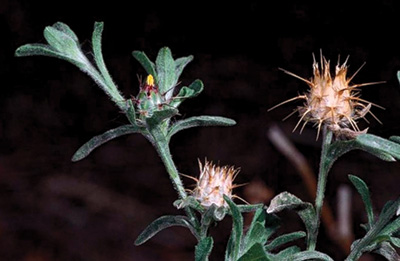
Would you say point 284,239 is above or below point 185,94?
below

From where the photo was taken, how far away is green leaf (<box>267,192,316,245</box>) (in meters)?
1.63

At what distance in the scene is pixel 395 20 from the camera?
5.96m

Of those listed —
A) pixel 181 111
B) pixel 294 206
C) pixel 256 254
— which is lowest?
pixel 256 254

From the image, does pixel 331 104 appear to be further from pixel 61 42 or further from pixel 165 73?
pixel 61 42

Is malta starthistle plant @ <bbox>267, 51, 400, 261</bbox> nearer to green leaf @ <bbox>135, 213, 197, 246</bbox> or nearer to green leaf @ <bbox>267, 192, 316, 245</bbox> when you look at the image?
green leaf @ <bbox>267, 192, 316, 245</bbox>

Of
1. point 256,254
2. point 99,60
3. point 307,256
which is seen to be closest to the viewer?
point 256,254

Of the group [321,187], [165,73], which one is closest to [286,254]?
[321,187]

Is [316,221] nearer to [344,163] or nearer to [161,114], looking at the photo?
[161,114]

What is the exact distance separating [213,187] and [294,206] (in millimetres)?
205

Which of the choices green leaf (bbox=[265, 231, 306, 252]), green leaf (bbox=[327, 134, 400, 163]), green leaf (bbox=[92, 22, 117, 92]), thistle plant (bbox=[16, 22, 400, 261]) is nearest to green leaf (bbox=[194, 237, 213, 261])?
thistle plant (bbox=[16, 22, 400, 261])

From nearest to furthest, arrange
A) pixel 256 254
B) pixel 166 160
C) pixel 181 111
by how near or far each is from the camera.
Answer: pixel 256 254, pixel 166 160, pixel 181 111

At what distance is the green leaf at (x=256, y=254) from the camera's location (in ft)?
4.74

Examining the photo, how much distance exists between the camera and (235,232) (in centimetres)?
154

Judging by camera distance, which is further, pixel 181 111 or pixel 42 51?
pixel 181 111
